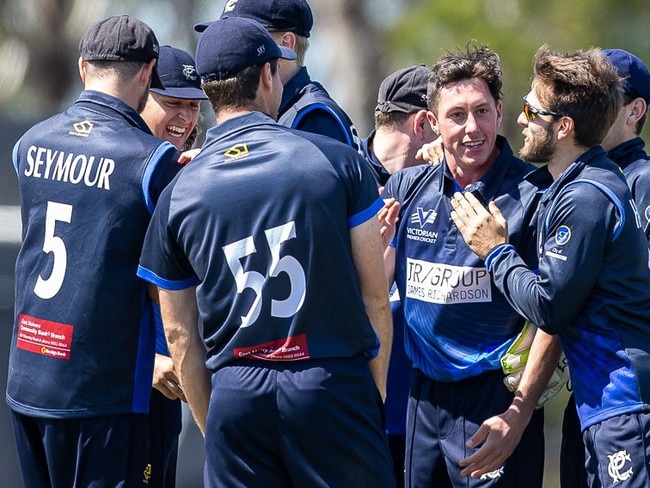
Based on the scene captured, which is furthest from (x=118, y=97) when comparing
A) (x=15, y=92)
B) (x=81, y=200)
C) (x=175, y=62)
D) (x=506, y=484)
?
(x=15, y=92)

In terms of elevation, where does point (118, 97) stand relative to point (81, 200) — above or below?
above

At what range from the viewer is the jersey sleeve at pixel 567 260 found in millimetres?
4617

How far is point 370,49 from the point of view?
20016 millimetres

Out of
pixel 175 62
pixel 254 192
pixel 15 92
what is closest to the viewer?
pixel 254 192

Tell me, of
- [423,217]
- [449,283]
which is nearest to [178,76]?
[423,217]

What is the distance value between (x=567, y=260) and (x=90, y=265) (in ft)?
6.21

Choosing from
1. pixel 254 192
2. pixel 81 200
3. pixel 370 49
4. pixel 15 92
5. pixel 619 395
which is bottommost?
pixel 15 92

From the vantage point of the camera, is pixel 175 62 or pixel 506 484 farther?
pixel 175 62

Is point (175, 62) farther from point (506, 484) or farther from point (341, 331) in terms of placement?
point (506, 484)

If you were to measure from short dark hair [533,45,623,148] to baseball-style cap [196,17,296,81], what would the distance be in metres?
1.21

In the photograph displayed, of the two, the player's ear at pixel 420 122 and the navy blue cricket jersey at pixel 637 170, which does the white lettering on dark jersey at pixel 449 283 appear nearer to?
the navy blue cricket jersey at pixel 637 170

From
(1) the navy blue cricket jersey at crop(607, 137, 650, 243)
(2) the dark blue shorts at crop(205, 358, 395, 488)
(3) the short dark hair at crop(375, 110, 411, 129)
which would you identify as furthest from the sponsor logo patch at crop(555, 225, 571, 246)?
(3) the short dark hair at crop(375, 110, 411, 129)

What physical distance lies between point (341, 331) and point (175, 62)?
2.16 metres

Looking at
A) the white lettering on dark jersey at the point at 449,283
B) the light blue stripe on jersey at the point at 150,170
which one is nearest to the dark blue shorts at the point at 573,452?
the white lettering on dark jersey at the point at 449,283
